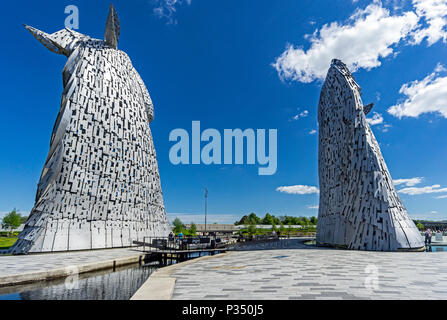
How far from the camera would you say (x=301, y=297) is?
5.64m

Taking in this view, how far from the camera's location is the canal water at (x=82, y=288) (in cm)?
787

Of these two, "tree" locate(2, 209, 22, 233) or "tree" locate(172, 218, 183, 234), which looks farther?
"tree" locate(172, 218, 183, 234)

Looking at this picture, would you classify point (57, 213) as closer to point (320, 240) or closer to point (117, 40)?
point (117, 40)

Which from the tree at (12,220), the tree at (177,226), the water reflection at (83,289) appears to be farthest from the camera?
the tree at (177,226)

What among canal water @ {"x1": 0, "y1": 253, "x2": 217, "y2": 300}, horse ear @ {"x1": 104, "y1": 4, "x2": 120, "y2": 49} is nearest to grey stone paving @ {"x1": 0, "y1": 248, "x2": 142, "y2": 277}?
canal water @ {"x1": 0, "y1": 253, "x2": 217, "y2": 300}

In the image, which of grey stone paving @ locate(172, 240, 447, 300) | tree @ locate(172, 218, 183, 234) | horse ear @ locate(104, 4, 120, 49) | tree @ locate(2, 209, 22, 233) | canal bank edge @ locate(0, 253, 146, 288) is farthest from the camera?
tree @ locate(172, 218, 183, 234)

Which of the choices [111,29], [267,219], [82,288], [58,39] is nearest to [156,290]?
[82,288]

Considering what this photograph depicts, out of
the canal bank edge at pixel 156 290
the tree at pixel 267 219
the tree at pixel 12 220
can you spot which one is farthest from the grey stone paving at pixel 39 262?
the tree at pixel 267 219

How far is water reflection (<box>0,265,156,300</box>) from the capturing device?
7852 millimetres

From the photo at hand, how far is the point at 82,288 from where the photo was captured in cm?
896

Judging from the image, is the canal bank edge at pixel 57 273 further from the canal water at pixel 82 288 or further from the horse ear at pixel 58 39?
the horse ear at pixel 58 39

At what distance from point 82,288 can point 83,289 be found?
150 mm

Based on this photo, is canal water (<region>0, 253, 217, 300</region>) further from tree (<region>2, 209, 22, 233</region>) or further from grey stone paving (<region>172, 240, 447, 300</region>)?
tree (<region>2, 209, 22, 233</region>)
